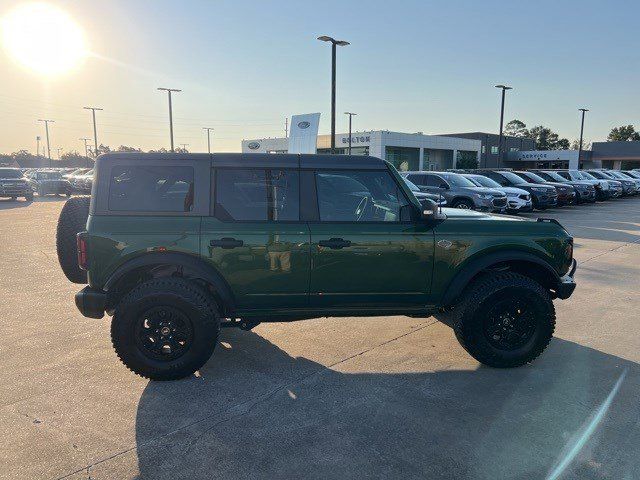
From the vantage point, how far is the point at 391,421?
3285mm

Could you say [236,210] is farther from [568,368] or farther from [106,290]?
[568,368]

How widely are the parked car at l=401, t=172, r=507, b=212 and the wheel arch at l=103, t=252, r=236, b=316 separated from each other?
11.3m

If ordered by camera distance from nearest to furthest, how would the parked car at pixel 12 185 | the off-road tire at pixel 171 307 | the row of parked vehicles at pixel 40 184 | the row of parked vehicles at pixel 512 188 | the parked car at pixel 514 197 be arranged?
the off-road tire at pixel 171 307 → the row of parked vehicles at pixel 512 188 → the parked car at pixel 514 197 → the parked car at pixel 12 185 → the row of parked vehicles at pixel 40 184

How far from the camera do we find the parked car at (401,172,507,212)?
14492 mm

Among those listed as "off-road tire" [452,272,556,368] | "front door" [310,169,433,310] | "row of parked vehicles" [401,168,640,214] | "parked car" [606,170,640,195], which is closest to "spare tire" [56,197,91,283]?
"front door" [310,169,433,310]

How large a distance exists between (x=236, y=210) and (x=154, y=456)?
197 centimetres

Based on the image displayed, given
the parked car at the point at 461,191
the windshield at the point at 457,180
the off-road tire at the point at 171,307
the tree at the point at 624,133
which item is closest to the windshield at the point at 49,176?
the parked car at the point at 461,191

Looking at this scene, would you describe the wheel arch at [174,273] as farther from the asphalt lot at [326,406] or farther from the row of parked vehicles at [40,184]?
the row of parked vehicles at [40,184]

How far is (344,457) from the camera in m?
2.88

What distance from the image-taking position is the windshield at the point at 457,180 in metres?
15.3

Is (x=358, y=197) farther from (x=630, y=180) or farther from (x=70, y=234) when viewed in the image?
(x=630, y=180)

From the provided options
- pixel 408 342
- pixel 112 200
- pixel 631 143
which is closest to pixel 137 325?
pixel 112 200

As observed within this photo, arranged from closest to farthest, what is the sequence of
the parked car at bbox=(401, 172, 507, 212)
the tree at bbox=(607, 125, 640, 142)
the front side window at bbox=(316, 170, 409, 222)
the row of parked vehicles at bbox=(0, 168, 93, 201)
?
the front side window at bbox=(316, 170, 409, 222) → the parked car at bbox=(401, 172, 507, 212) → the row of parked vehicles at bbox=(0, 168, 93, 201) → the tree at bbox=(607, 125, 640, 142)

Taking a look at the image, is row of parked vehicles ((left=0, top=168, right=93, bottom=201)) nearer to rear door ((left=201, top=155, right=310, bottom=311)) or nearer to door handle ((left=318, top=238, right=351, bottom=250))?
rear door ((left=201, top=155, right=310, bottom=311))
